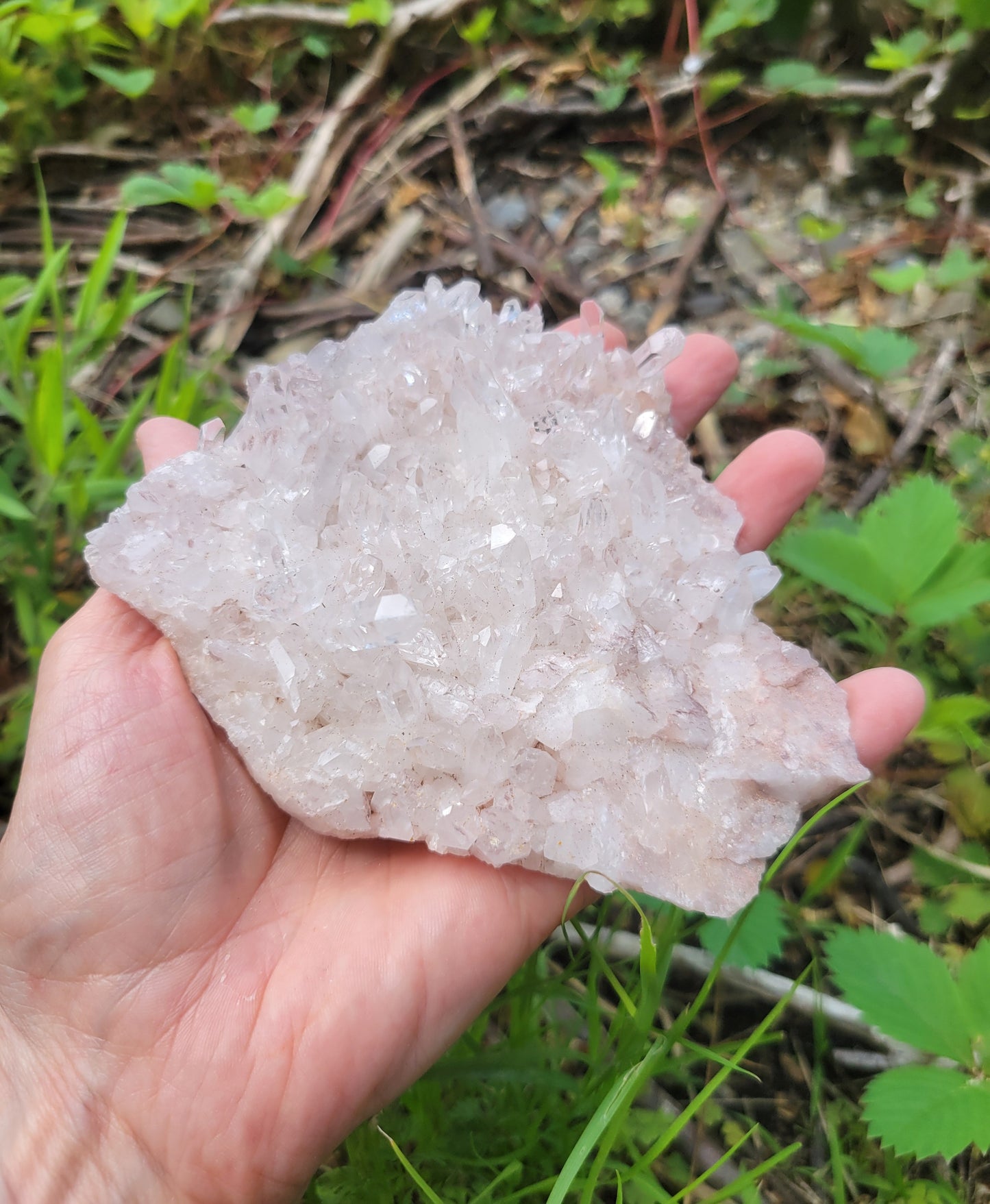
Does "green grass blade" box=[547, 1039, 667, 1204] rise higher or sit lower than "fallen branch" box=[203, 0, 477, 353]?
lower

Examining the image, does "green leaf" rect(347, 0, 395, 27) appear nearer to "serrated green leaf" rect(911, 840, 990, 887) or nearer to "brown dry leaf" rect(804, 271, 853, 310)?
"brown dry leaf" rect(804, 271, 853, 310)

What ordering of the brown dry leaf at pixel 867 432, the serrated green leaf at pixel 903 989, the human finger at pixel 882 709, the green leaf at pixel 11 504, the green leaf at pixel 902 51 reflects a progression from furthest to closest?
the green leaf at pixel 902 51, the brown dry leaf at pixel 867 432, the green leaf at pixel 11 504, the human finger at pixel 882 709, the serrated green leaf at pixel 903 989

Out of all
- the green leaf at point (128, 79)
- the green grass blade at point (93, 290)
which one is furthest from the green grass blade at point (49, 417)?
the green leaf at point (128, 79)

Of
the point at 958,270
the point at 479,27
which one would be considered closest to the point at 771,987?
the point at 958,270

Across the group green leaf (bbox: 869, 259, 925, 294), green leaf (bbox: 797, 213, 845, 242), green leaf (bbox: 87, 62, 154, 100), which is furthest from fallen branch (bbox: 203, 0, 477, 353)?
green leaf (bbox: 869, 259, 925, 294)

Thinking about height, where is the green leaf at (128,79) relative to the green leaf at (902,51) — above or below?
above

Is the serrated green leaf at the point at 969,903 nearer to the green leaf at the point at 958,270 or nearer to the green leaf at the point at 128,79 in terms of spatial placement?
the green leaf at the point at 958,270
